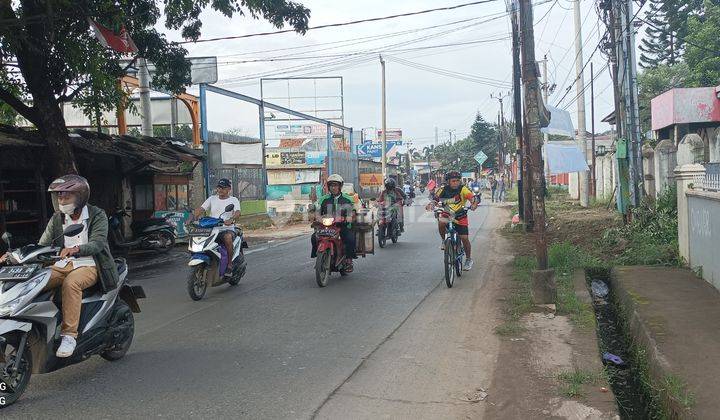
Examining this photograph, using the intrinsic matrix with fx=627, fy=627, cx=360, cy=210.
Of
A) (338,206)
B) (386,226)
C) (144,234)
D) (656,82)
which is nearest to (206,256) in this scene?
(338,206)

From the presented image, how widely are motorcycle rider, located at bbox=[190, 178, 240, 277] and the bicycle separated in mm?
3051

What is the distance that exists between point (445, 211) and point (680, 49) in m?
50.6

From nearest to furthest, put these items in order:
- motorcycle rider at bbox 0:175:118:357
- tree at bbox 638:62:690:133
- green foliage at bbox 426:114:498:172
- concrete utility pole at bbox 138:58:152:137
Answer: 1. motorcycle rider at bbox 0:175:118:357
2. concrete utility pole at bbox 138:58:152:137
3. tree at bbox 638:62:690:133
4. green foliage at bbox 426:114:498:172

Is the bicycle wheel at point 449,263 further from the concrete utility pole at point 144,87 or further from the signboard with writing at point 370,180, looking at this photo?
the signboard with writing at point 370,180

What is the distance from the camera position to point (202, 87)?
72.6ft

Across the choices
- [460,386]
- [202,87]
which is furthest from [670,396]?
[202,87]

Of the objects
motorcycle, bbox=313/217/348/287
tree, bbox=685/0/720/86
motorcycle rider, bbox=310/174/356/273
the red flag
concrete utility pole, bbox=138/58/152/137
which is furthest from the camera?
tree, bbox=685/0/720/86

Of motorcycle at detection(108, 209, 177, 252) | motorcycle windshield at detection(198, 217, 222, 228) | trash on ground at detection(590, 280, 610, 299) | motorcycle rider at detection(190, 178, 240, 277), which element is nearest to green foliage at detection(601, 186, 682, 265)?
trash on ground at detection(590, 280, 610, 299)

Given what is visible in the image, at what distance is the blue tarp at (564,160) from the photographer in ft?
70.1

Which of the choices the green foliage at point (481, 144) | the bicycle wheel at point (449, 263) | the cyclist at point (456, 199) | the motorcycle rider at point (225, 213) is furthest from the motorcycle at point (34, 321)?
the green foliage at point (481, 144)

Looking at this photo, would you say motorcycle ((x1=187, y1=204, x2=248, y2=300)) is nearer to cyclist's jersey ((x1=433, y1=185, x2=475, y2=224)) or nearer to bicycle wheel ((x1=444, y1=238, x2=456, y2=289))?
bicycle wheel ((x1=444, y1=238, x2=456, y2=289))

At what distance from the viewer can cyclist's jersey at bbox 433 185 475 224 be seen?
9.81m

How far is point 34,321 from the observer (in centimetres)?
444

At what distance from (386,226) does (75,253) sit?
10.5m
